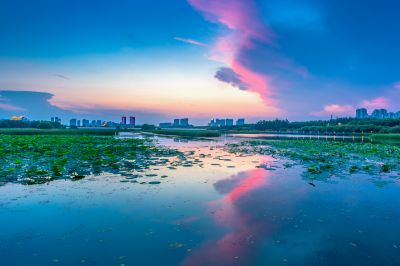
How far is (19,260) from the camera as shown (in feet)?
14.0

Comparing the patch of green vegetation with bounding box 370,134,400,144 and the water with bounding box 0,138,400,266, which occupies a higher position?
the patch of green vegetation with bounding box 370,134,400,144

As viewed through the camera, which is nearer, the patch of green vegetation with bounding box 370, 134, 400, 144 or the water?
the water

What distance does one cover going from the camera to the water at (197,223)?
14.9 ft

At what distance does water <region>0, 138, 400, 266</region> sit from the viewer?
14.9ft

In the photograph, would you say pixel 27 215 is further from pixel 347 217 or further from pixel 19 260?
pixel 347 217

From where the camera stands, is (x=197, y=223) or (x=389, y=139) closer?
(x=197, y=223)

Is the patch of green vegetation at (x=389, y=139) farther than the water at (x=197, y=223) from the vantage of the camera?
Yes

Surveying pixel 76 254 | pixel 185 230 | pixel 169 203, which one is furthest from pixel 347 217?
pixel 76 254

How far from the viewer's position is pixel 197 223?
6.10 metres

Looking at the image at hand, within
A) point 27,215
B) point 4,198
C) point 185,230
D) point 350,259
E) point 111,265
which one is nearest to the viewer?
point 111,265

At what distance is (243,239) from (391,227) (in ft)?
12.1

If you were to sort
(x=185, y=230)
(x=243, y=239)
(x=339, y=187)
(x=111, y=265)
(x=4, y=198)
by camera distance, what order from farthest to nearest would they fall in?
(x=339, y=187), (x=4, y=198), (x=185, y=230), (x=243, y=239), (x=111, y=265)

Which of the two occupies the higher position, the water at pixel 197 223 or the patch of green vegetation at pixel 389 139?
the patch of green vegetation at pixel 389 139

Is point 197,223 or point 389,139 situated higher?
point 389,139
